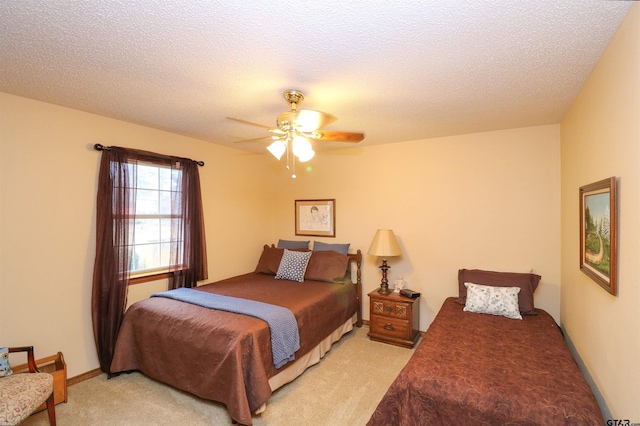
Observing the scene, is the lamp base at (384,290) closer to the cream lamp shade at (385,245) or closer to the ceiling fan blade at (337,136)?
the cream lamp shade at (385,245)

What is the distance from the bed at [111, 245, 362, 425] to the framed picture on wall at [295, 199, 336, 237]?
0.88 meters

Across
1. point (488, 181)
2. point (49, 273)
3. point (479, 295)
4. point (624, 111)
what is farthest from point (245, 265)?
point (624, 111)

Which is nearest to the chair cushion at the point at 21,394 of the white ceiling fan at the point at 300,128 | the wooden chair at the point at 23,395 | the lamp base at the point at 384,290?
the wooden chair at the point at 23,395

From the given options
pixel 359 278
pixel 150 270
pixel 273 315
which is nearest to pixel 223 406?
pixel 273 315

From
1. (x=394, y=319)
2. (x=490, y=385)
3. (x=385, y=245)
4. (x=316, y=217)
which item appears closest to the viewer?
(x=490, y=385)

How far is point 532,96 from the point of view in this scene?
2352mm

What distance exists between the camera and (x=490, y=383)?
5.52 ft

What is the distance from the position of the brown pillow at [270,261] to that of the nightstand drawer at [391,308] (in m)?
1.37

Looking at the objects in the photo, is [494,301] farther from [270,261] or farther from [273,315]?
[270,261]

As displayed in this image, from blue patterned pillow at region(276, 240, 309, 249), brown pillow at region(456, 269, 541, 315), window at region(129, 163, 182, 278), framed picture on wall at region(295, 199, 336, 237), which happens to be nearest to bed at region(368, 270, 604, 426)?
brown pillow at region(456, 269, 541, 315)

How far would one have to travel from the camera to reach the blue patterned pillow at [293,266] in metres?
3.77

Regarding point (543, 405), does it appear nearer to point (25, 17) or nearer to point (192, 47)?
point (192, 47)

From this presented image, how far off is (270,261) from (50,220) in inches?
92.8

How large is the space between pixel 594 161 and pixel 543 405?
1.47 metres
